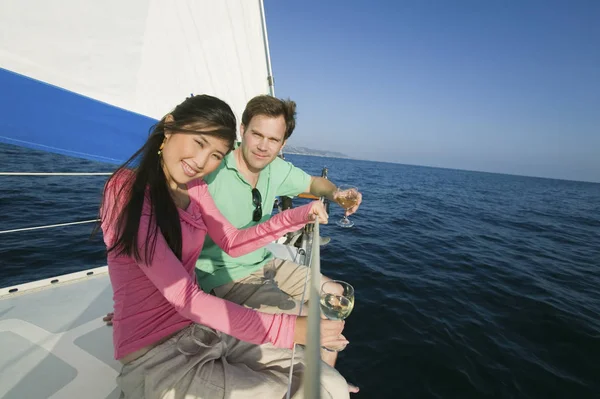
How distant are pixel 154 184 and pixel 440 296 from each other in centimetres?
635

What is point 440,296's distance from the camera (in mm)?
5938

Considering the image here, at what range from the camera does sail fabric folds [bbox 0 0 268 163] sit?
170 centimetres

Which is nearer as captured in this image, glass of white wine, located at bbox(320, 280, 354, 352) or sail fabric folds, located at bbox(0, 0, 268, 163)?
sail fabric folds, located at bbox(0, 0, 268, 163)

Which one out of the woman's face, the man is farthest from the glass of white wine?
the woman's face

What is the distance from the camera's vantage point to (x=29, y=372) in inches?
67.4

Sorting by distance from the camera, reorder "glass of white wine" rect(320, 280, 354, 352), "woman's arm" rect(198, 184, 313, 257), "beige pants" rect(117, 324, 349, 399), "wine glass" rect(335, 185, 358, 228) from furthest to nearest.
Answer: "wine glass" rect(335, 185, 358, 228)
"woman's arm" rect(198, 184, 313, 257)
"glass of white wine" rect(320, 280, 354, 352)
"beige pants" rect(117, 324, 349, 399)

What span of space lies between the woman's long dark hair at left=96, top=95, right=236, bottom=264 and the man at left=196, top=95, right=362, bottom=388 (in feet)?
3.25

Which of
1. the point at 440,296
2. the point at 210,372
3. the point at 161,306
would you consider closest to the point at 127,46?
the point at 161,306

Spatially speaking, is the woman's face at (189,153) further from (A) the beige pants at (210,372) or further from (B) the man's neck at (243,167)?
(B) the man's neck at (243,167)

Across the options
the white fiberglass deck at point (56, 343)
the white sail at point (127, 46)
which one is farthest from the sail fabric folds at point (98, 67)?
the white fiberglass deck at point (56, 343)

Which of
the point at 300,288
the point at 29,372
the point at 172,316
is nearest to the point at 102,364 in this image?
the point at 29,372

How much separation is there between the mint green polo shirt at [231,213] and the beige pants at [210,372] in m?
0.98

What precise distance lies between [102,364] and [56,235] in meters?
6.76

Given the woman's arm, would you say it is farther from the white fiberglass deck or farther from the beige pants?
the white fiberglass deck
